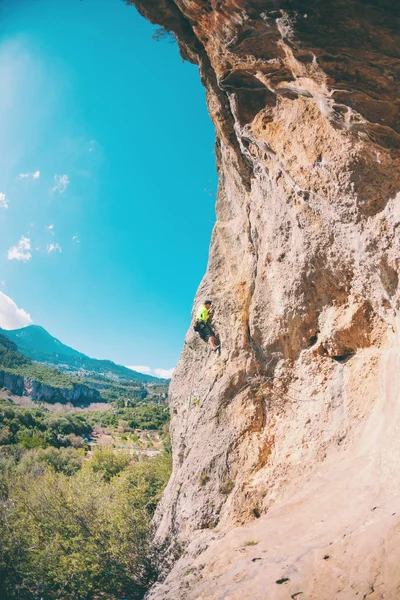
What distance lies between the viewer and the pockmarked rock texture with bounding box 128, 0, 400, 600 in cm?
514

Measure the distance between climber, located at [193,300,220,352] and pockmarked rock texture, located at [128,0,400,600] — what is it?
0.45 m

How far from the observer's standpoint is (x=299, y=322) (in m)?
8.95

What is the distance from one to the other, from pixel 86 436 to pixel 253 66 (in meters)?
74.7

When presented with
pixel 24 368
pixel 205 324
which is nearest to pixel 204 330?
pixel 205 324

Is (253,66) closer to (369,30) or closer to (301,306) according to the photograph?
(369,30)

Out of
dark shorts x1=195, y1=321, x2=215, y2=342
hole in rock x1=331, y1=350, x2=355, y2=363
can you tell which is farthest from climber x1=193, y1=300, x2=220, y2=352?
hole in rock x1=331, y1=350, x2=355, y2=363

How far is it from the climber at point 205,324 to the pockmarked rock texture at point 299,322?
45cm

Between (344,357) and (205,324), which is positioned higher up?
(205,324)

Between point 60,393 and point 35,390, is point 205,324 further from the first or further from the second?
point 60,393

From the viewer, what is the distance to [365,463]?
20.4ft

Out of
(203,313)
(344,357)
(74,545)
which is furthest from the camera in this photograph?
(203,313)

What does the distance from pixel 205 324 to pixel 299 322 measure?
4158 mm

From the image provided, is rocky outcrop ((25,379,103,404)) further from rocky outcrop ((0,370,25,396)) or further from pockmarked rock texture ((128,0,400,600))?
pockmarked rock texture ((128,0,400,600))

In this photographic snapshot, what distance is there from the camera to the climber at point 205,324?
12117 millimetres
